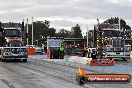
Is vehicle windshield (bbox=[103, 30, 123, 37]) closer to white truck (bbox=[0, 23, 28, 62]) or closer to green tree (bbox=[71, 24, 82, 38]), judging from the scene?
white truck (bbox=[0, 23, 28, 62])

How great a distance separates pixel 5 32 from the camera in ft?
140

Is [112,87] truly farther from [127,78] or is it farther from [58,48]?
[58,48]

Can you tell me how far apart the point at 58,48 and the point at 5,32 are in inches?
358

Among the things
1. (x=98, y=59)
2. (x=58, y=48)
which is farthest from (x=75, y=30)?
(x=98, y=59)

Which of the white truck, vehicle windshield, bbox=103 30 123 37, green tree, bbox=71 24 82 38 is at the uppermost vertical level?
green tree, bbox=71 24 82 38

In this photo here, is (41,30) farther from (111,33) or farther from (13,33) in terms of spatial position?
(13,33)

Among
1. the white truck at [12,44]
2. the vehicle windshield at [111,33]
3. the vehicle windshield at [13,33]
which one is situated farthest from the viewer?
the vehicle windshield at [111,33]

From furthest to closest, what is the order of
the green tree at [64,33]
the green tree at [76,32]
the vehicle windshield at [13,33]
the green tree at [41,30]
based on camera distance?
the green tree at [64,33], the green tree at [76,32], the green tree at [41,30], the vehicle windshield at [13,33]

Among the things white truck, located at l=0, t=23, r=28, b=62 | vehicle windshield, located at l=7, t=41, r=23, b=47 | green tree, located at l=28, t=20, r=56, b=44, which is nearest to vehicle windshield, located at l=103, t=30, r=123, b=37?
white truck, located at l=0, t=23, r=28, b=62

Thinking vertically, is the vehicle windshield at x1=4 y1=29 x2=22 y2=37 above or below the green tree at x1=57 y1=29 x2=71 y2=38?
below

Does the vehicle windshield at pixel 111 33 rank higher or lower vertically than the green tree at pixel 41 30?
lower

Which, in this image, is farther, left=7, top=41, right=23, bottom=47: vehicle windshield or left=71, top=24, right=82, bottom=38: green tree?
left=71, top=24, right=82, bottom=38: green tree

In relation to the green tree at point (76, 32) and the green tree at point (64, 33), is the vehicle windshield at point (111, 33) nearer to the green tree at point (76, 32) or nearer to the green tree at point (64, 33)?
the green tree at point (76, 32)

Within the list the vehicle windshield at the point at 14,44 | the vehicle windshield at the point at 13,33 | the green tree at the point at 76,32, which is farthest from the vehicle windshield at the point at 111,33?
the green tree at the point at 76,32
